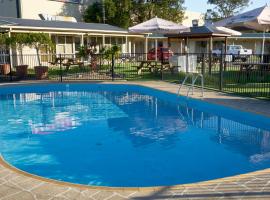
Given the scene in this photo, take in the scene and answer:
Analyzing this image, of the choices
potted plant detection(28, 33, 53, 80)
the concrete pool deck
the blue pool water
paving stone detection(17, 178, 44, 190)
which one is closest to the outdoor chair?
the blue pool water

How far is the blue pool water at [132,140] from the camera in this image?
209 inches

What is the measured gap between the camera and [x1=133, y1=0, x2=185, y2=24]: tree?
35156 mm

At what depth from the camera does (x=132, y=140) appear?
279 inches

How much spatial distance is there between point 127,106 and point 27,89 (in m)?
5.76

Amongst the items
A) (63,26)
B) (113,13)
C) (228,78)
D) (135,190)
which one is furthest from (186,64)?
(113,13)

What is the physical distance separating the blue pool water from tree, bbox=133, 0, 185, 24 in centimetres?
2536

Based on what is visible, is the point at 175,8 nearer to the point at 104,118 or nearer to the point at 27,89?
the point at 27,89

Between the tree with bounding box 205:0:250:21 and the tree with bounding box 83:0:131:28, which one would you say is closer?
the tree with bounding box 83:0:131:28

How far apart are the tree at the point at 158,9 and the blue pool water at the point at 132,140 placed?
83.2 ft

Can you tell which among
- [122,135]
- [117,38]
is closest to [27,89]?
[122,135]

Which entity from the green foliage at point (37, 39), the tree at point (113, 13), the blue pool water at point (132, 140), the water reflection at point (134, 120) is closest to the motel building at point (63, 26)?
the tree at point (113, 13)

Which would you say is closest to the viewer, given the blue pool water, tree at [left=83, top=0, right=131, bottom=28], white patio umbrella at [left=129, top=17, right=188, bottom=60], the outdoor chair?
the blue pool water

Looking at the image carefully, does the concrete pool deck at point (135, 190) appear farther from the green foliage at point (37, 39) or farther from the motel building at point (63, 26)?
the motel building at point (63, 26)

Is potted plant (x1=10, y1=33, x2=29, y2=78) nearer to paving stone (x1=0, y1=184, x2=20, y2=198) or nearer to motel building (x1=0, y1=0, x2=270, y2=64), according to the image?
motel building (x1=0, y1=0, x2=270, y2=64)
